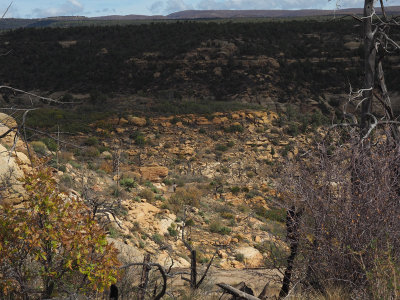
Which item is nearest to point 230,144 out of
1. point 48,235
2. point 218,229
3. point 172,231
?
point 218,229

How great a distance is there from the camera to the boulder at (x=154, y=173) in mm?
16953

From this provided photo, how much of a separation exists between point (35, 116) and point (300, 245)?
2159 centimetres

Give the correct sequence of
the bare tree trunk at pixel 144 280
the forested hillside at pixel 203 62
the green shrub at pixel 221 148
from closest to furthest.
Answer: the bare tree trunk at pixel 144 280, the green shrub at pixel 221 148, the forested hillside at pixel 203 62

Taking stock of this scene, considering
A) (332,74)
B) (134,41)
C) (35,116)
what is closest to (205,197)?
(35,116)

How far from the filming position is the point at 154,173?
17297 millimetres

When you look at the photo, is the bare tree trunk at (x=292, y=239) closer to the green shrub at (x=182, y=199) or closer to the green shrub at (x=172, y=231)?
the green shrub at (x=172, y=231)

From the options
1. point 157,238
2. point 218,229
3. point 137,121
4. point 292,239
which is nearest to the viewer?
point 292,239

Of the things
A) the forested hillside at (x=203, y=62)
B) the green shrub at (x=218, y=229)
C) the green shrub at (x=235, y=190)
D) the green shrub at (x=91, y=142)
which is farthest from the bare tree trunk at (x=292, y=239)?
the forested hillside at (x=203, y=62)

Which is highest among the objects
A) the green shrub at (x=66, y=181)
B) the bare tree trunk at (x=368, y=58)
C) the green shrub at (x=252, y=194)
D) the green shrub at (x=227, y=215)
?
the bare tree trunk at (x=368, y=58)

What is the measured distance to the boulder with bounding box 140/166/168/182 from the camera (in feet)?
55.6

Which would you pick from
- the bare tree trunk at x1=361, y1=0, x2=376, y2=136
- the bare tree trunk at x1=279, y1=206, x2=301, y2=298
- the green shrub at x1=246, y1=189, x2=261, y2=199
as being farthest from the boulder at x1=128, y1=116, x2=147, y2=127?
the bare tree trunk at x1=279, y1=206, x2=301, y2=298

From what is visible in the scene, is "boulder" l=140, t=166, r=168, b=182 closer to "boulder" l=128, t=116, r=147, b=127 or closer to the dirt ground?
"boulder" l=128, t=116, r=147, b=127

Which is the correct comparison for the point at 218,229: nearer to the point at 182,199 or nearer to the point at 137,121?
the point at 182,199

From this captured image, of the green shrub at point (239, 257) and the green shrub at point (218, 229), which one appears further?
the green shrub at point (218, 229)
